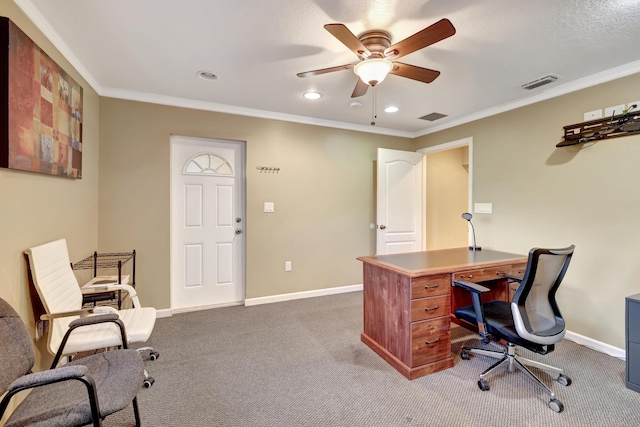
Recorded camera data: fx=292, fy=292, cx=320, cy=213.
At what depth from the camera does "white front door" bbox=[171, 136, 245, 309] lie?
11.2 ft

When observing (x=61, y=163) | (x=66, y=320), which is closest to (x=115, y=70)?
(x=61, y=163)

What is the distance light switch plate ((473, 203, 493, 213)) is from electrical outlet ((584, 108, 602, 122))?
119 cm

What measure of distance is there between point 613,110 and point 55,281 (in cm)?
448

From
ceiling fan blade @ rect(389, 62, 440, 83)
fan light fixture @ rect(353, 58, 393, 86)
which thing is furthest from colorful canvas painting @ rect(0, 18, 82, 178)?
ceiling fan blade @ rect(389, 62, 440, 83)

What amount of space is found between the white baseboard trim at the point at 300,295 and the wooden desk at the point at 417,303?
5.06 ft

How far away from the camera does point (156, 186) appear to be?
322 centimetres

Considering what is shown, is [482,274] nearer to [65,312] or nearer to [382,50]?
[382,50]

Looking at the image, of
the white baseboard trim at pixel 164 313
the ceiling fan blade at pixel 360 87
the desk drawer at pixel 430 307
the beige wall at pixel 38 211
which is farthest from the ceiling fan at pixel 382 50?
the white baseboard trim at pixel 164 313

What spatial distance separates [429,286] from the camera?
2.14 metres

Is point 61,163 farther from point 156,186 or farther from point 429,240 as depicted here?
point 429,240

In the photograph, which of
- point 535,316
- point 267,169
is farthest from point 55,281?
point 535,316

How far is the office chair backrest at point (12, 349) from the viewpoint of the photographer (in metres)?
1.19

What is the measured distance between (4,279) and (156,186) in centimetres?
176

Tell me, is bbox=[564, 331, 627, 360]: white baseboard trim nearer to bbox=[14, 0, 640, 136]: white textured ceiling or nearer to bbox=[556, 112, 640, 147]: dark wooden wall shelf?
bbox=[556, 112, 640, 147]: dark wooden wall shelf
